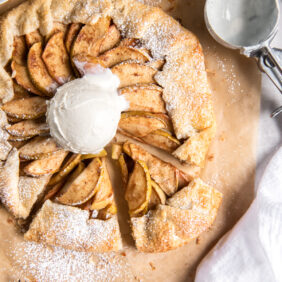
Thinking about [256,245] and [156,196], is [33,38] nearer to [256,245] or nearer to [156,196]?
[156,196]

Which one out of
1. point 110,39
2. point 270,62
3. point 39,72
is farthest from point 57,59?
point 270,62

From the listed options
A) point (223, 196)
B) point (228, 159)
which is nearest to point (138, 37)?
point (228, 159)

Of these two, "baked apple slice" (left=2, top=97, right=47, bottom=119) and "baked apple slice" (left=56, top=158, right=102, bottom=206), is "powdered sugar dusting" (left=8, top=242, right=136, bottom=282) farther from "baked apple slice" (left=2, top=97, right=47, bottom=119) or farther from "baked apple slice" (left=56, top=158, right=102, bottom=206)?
"baked apple slice" (left=2, top=97, right=47, bottom=119)

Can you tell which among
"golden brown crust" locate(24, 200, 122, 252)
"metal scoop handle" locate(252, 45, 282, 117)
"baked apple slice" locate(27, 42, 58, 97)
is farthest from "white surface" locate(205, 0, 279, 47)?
"golden brown crust" locate(24, 200, 122, 252)

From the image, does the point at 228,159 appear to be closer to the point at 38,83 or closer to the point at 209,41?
the point at 209,41

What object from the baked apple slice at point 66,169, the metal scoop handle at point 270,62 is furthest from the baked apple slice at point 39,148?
the metal scoop handle at point 270,62

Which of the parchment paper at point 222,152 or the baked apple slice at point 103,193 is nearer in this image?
the baked apple slice at point 103,193

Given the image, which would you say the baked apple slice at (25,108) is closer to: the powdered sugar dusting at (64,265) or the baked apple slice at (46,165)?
the baked apple slice at (46,165)
